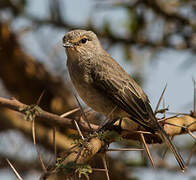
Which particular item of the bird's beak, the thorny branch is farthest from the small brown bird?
the thorny branch

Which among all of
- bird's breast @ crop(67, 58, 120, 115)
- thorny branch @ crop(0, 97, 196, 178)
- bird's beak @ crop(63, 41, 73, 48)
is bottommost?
thorny branch @ crop(0, 97, 196, 178)

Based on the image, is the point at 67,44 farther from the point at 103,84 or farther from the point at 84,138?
the point at 84,138

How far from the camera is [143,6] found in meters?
4.83

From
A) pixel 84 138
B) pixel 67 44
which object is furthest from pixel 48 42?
pixel 84 138

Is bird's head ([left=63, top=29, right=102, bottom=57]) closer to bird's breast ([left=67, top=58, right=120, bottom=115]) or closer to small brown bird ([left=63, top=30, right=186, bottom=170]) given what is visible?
small brown bird ([left=63, top=30, right=186, bottom=170])

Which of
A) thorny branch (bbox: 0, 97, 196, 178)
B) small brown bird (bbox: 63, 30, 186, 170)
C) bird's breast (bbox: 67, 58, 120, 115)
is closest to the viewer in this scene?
thorny branch (bbox: 0, 97, 196, 178)

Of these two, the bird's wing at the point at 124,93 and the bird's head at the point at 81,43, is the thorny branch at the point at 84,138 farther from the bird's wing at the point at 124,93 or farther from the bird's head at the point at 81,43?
the bird's head at the point at 81,43

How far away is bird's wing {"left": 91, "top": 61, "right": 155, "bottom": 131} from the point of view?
12.6 feet

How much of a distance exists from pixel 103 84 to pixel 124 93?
0.26m

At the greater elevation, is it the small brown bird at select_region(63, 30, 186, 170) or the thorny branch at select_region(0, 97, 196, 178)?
the small brown bird at select_region(63, 30, 186, 170)

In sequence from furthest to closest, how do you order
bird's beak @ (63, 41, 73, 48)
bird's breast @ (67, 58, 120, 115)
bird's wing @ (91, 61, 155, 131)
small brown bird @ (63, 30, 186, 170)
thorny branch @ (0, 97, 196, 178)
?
bird's beak @ (63, 41, 73, 48) → bird's breast @ (67, 58, 120, 115) → small brown bird @ (63, 30, 186, 170) → bird's wing @ (91, 61, 155, 131) → thorny branch @ (0, 97, 196, 178)

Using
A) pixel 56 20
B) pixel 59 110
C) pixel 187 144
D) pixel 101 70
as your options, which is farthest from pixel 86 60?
pixel 187 144

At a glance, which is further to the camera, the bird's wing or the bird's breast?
the bird's breast

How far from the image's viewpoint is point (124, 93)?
13.6ft
